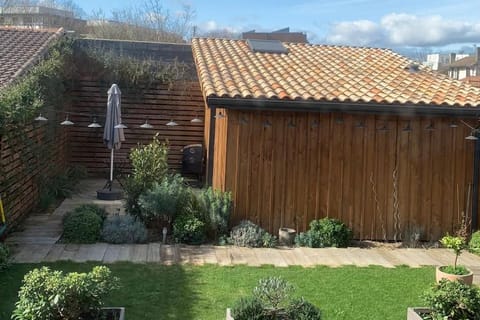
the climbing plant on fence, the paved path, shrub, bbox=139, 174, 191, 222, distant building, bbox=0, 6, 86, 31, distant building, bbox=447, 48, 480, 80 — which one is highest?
distant building, bbox=447, 48, 480, 80

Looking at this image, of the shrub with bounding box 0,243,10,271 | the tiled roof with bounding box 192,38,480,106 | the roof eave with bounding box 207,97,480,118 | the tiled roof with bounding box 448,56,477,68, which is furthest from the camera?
the tiled roof with bounding box 448,56,477,68

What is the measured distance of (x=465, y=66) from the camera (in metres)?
57.0

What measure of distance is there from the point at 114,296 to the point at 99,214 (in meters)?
3.76

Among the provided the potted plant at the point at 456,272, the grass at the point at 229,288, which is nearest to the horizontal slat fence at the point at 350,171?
the grass at the point at 229,288

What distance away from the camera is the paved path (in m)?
8.68

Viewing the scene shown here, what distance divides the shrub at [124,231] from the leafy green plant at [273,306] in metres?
5.03

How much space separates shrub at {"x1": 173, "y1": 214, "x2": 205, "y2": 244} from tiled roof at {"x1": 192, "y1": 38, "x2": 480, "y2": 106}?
2.40 m

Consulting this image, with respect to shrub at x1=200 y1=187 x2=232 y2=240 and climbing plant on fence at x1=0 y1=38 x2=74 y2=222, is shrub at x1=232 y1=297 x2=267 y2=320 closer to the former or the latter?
shrub at x1=200 y1=187 x2=232 y2=240

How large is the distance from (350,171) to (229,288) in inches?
172

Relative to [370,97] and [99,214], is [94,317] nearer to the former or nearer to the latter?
[99,214]

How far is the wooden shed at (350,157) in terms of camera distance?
10.5m

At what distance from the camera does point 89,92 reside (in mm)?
17219

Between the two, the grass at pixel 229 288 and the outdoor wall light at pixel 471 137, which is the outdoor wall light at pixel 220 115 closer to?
the grass at pixel 229 288

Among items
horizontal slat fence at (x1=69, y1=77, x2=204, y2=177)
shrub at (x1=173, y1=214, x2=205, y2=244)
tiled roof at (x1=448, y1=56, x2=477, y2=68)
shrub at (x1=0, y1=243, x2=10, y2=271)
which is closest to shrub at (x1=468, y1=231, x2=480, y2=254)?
shrub at (x1=173, y1=214, x2=205, y2=244)
